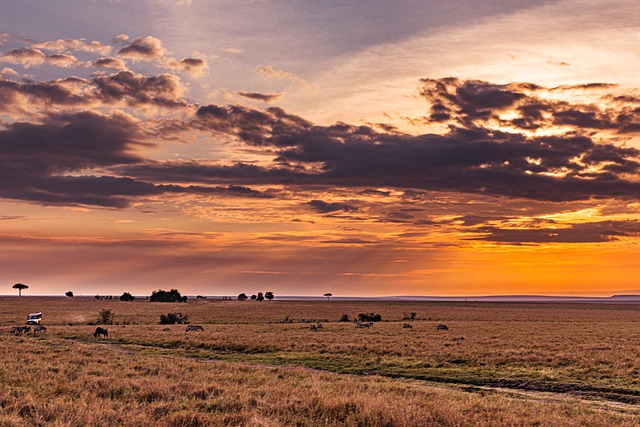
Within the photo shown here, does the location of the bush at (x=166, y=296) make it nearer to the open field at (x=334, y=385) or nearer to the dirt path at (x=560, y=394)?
the open field at (x=334, y=385)

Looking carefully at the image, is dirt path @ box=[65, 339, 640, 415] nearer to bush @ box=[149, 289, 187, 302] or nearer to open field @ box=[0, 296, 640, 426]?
open field @ box=[0, 296, 640, 426]

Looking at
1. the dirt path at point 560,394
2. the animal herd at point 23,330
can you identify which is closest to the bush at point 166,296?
the animal herd at point 23,330

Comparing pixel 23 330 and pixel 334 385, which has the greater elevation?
pixel 334 385

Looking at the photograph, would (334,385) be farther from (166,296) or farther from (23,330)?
(166,296)

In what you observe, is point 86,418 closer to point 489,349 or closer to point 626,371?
point 626,371

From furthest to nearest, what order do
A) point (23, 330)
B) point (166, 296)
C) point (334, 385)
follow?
point (166, 296) → point (23, 330) → point (334, 385)

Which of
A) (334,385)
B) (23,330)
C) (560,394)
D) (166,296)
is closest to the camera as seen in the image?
(334,385)

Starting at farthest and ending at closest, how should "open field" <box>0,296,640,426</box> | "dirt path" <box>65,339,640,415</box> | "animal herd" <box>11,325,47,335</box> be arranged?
"animal herd" <box>11,325,47,335</box> < "dirt path" <box>65,339,640,415</box> < "open field" <box>0,296,640,426</box>

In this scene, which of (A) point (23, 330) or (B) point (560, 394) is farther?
(A) point (23, 330)

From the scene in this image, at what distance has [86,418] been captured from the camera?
11.6 m

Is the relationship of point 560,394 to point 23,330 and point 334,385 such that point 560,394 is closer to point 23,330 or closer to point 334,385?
point 334,385

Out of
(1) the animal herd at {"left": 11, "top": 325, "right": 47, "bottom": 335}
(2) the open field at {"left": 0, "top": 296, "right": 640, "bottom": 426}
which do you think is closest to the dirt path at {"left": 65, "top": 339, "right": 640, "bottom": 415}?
(2) the open field at {"left": 0, "top": 296, "right": 640, "bottom": 426}

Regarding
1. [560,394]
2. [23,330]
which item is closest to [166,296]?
[23,330]

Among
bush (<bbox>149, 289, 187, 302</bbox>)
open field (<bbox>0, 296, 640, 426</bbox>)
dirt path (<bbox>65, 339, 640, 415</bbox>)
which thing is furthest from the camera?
bush (<bbox>149, 289, 187, 302</bbox>)
